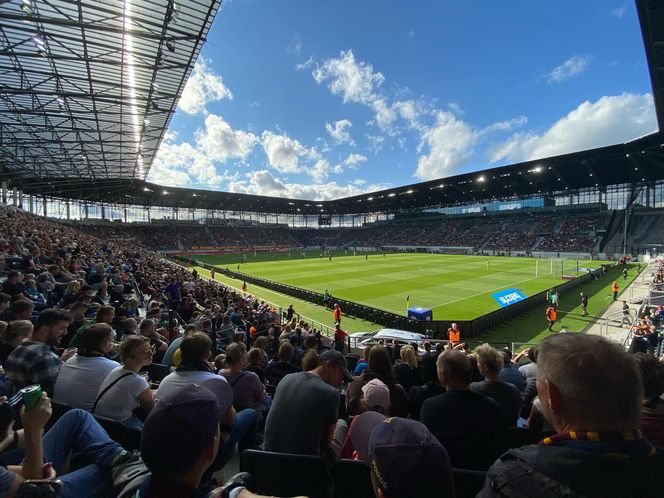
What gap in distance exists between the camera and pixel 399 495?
154cm

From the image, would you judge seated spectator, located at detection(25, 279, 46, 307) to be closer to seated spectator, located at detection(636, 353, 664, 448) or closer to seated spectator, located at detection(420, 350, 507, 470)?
seated spectator, located at detection(420, 350, 507, 470)

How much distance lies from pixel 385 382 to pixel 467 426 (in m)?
1.40

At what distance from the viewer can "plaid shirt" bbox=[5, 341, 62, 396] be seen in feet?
11.4

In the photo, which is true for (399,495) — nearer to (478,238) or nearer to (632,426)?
(632,426)

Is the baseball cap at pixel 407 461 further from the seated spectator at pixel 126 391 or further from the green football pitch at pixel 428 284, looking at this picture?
the green football pitch at pixel 428 284

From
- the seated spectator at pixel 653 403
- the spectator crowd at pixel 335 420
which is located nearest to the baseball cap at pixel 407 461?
the spectator crowd at pixel 335 420

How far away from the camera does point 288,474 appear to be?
245 centimetres

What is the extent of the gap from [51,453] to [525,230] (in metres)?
82.6

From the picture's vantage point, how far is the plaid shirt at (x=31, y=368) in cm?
347

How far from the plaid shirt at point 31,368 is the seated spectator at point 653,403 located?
5.66 meters

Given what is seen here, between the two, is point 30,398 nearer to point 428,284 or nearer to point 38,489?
point 38,489

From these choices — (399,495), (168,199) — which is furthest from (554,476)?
(168,199)

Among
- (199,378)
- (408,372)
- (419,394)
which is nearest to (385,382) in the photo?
(419,394)

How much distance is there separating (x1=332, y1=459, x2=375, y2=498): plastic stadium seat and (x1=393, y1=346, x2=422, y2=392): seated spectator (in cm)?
302
